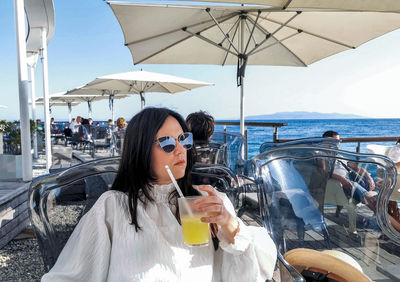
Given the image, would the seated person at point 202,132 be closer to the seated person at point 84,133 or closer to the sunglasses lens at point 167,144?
the sunglasses lens at point 167,144

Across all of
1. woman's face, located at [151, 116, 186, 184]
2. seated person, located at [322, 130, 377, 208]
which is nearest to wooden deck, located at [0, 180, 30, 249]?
woman's face, located at [151, 116, 186, 184]

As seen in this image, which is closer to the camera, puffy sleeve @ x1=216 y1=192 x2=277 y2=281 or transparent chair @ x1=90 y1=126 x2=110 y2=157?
puffy sleeve @ x1=216 y1=192 x2=277 y2=281

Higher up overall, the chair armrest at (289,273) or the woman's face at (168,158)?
the woman's face at (168,158)

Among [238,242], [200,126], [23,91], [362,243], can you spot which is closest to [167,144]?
[238,242]

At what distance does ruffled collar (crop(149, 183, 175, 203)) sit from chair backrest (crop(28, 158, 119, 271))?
21cm

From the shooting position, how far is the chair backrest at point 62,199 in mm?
1149

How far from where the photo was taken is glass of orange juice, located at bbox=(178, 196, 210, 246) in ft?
3.14

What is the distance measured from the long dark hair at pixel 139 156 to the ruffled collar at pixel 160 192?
2 cm

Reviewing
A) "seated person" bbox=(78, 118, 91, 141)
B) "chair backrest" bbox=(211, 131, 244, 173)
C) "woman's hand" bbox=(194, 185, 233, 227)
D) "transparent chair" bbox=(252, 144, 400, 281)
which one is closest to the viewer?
"woman's hand" bbox=(194, 185, 233, 227)

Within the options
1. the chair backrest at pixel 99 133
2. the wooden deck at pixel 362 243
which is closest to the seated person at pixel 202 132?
the wooden deck at pixel 362 243

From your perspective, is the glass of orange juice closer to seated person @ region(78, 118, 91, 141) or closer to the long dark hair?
the long dark hair

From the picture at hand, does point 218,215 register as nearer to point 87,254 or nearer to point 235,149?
point 87,254

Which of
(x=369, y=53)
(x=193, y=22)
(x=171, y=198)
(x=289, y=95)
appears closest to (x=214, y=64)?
(x=193, y=22)

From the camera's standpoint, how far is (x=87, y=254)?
3.24 ft
